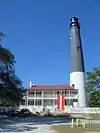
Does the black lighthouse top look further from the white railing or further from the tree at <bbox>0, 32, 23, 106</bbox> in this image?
the tree at <bbox>0, 32, 23, 106</bbox>

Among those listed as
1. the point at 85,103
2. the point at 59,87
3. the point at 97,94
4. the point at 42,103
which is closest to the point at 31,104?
the point at 42,103

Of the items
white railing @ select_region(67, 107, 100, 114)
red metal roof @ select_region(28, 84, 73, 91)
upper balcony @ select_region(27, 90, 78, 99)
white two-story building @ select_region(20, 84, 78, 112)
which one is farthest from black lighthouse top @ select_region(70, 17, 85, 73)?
white railing @ select_region(67, 107, 100, 114)

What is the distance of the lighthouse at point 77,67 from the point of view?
280 feet

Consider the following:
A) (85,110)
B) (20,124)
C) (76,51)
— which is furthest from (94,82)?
(20,124)

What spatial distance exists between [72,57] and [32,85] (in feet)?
57.7

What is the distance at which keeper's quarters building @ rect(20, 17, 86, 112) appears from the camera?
281 ft

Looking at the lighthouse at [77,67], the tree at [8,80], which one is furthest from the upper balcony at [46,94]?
the tree at [8,80]

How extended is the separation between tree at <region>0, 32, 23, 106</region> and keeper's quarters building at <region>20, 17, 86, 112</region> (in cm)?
3279

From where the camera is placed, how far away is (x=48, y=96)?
9144 cm

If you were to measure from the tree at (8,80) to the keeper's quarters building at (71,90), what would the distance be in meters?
32.8

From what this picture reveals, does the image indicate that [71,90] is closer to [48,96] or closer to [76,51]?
[48,96]

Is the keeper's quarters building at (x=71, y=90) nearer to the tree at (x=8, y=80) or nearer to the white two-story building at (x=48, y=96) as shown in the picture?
the white two-story building at (x=48, y=96)

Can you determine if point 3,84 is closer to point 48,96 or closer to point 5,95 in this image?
point 5,95

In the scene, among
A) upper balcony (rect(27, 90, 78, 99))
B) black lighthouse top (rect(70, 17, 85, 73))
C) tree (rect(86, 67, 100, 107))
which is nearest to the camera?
tree (rect(86, 67, 100, 107))
